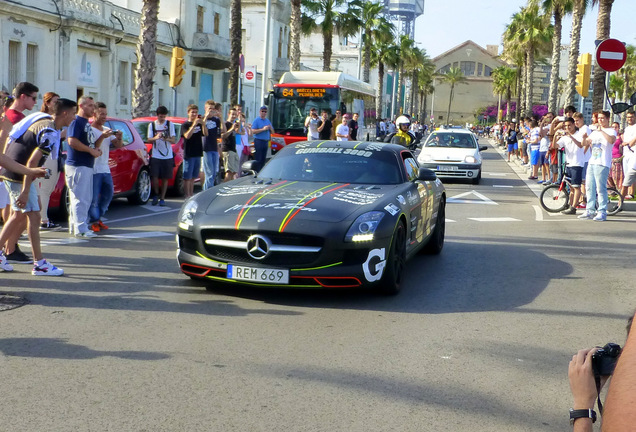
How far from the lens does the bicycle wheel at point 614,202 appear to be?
16.1 m

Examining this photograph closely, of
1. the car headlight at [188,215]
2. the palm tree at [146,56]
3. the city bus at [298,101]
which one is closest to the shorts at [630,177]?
the car headlight at [188,215]

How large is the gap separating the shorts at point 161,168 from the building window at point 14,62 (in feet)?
55.1

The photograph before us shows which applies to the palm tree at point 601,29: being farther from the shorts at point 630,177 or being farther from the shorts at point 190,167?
the shorts at point 190,167

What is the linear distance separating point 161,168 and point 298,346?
9.38 meters

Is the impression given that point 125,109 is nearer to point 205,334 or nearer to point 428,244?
point 428,244

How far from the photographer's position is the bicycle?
16.1m

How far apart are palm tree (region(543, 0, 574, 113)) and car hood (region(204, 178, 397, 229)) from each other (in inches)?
1337

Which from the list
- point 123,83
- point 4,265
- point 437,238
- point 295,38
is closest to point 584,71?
point 437,238

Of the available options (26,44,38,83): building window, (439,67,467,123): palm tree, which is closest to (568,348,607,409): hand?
(26,44,38,83): building window

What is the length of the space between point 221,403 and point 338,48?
3708 inches

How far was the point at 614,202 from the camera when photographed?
53.2 feet

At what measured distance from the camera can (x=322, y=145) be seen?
9.57 metres

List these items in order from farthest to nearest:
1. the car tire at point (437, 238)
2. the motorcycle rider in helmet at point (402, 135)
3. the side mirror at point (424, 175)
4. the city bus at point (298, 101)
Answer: the city bus at point (298, 101)
the motorcycle rider in helmet at point (402, 135)
the car tire at point (437, 238)
the side mirror at point (424, 175)

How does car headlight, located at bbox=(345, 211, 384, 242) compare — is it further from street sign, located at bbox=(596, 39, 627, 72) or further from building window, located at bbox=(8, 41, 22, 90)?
building window, located at bbox=(8, 41, 22, 90)
